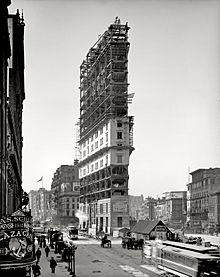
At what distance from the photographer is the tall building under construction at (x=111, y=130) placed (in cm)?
11869

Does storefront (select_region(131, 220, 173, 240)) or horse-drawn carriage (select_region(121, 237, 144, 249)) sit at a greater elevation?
storefront (select_region(131, 220, 173, 240))

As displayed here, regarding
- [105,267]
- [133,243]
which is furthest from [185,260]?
[133,243]

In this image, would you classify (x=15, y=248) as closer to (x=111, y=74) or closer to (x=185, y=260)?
(x=185, y=260)

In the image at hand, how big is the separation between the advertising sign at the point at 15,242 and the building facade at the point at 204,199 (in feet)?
392

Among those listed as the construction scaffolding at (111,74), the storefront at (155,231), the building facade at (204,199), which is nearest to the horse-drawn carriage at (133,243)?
the storefront at (155,231)

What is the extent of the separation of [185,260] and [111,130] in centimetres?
8616

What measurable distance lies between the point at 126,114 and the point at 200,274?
303ft

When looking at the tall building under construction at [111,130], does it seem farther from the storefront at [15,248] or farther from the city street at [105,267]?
the storefront at [15,248]

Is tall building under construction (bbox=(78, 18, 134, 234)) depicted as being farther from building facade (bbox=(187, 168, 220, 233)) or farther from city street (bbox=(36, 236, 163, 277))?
city street (bbox=(36, 236, 163, 277))

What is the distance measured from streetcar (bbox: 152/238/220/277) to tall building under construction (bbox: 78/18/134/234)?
235ft

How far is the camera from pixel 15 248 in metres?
26.2

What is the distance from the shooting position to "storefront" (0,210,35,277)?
84.3 ft

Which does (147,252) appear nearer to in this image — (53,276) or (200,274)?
(53,276)

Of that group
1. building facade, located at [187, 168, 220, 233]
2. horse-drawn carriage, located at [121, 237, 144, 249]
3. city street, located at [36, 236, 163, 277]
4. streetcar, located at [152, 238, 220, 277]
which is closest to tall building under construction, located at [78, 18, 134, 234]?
building facade, located at [187, 168, 220, 233]
